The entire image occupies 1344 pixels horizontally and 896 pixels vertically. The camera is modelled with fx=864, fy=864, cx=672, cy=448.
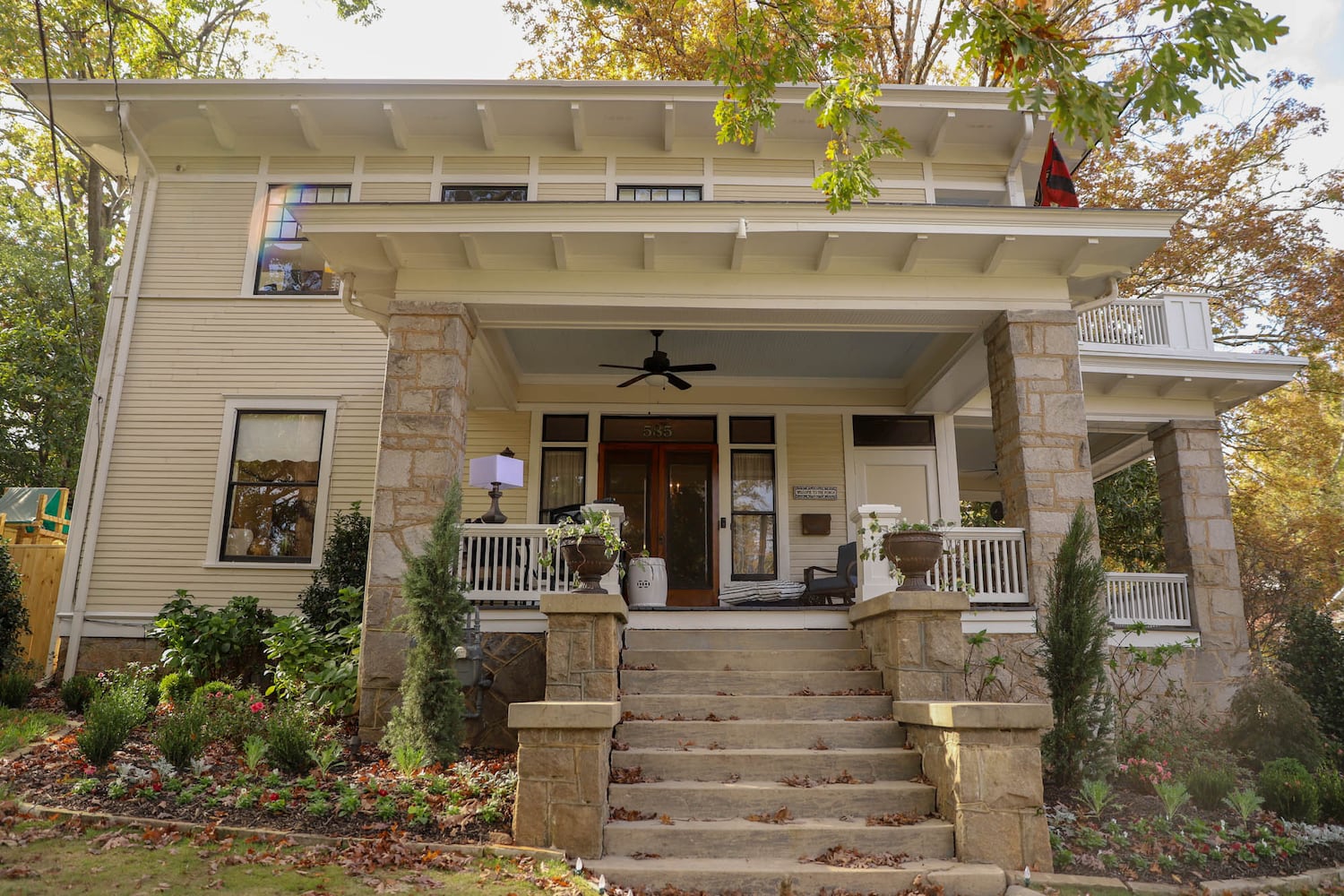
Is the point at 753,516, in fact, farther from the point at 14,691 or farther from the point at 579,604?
the point at 14,691

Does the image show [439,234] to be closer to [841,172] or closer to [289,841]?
[841,172]

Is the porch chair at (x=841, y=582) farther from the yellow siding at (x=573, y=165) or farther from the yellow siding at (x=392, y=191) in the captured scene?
the yellow siding at (x=392, y=191)

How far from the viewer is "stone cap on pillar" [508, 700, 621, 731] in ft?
15.5

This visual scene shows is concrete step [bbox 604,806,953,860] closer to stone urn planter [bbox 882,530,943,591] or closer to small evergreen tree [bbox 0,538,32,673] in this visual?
stone urn planter [bbox 882,530,943,591]

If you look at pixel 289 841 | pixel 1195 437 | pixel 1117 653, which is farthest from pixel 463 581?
pixel 1195 437

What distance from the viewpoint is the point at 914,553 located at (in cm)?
608

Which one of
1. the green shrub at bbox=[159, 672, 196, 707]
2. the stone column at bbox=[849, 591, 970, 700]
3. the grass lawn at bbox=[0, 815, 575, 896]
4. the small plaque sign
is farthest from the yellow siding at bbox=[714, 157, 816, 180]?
the grass lawn at bbox=[0, 815, 575, 896]

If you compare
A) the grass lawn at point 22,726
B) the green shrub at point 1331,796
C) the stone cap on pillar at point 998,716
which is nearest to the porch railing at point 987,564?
the green shrub at point 1331,796

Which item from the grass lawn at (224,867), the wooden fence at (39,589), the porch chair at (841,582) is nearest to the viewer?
the grass lawn at (224,867)

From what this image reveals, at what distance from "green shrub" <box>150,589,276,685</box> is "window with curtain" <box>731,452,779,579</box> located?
204 inches

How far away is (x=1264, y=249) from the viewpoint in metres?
16.0

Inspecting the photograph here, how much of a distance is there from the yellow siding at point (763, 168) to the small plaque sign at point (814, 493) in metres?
3.77

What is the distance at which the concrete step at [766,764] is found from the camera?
5.32m

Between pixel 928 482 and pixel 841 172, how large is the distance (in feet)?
19.5
